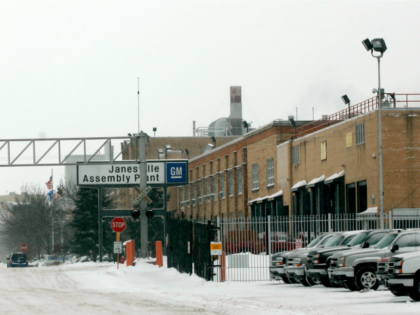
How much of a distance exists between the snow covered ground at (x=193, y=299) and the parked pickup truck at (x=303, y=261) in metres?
0.35

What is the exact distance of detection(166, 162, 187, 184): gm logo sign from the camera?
53487mm

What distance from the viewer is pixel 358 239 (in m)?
24.4

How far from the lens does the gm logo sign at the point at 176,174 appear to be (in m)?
53.5

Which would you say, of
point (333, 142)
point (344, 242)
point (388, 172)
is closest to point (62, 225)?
point (333, 142)

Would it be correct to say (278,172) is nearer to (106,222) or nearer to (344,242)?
(106,222)

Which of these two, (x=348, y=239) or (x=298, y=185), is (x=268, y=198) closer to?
(x=298, y=185)

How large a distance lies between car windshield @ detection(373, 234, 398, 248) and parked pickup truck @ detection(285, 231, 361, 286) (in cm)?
272

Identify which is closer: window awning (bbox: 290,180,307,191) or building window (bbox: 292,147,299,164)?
window awning (bbox: 290,180,307,191)

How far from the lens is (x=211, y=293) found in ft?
77.5

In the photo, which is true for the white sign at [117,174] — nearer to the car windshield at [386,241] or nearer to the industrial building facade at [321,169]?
the industrial building facade at [321,169]

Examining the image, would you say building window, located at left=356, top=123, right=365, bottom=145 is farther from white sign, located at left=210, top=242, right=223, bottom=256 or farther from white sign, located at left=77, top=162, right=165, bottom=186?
white sign, located at left=210, top=242, right=223, bottom=256

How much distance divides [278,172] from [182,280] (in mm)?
31148

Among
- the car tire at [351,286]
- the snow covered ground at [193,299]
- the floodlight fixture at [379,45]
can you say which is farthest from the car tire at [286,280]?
the floodlight fixture at [379,45]

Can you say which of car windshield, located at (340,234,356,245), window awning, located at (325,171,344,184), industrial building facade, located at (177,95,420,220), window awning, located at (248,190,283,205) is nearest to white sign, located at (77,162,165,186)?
industrial building facade, located at (177,95,420,220)
